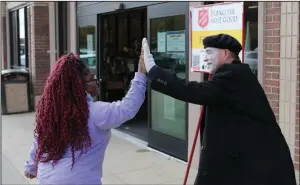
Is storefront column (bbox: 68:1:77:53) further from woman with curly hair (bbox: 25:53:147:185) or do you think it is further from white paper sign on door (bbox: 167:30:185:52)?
woman with curly hair (bbox: 25:53:147:185)

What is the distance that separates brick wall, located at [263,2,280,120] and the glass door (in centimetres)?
149

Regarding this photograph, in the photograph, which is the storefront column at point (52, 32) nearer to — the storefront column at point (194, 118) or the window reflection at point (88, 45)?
the window reflection at point (88, 45)

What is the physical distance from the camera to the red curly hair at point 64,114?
239 centimetres

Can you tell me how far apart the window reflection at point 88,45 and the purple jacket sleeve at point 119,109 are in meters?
6.81

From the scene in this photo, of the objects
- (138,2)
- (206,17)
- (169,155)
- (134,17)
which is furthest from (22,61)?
(206,17)

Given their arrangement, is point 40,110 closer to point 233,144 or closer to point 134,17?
point 233,144

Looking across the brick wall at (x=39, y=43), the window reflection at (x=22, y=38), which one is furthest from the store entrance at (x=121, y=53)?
the window reflection at (x=22, y=38)

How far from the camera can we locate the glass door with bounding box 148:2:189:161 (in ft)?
20.4

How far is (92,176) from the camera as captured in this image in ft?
8.16

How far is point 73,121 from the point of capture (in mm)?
2393

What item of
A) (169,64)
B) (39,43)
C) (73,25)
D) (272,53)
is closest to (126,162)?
(169,64)

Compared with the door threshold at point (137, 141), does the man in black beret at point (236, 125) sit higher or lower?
higher

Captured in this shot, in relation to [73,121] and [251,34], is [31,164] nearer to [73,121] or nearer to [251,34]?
[73,121]

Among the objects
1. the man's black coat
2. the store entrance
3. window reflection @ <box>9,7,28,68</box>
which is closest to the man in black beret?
the man's black coat
